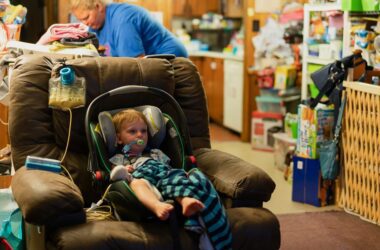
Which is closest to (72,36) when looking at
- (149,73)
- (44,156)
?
(149,73)

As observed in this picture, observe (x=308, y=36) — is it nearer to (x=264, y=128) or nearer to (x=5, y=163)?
(x=264, y=128)

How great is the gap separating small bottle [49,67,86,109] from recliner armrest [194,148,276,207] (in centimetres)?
70

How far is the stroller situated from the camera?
2.66 meters

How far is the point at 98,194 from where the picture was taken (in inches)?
112

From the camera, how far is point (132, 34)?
3.97 m

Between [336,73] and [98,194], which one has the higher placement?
[336,73]

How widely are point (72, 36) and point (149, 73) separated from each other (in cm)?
56

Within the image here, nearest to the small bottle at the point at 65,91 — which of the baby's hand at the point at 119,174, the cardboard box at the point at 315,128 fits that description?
the baby's hand at the point at 119,174

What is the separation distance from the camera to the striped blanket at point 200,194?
92.2 inches

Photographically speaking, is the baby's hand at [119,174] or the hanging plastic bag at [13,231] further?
the hanging plastic bag at [13,231]

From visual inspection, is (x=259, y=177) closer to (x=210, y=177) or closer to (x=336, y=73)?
(x=210, y=177)

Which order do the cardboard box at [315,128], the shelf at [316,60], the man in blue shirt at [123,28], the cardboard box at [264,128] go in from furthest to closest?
1. the cardboard box at [264,128]
2. the shelf at [316,60]
3. the cardboard box at [315,128]
4. the man in blue shirt at [123,28]

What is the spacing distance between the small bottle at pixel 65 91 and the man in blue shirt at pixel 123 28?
3.76 ft

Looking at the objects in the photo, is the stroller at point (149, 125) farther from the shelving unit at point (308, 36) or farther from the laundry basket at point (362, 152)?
the shelving unit at point (308, 36)
